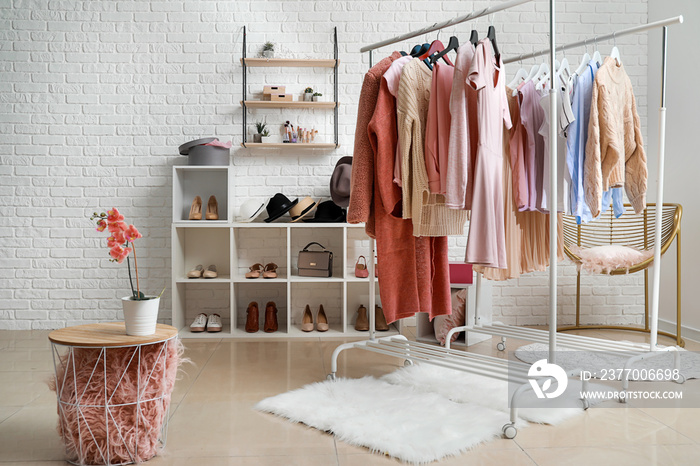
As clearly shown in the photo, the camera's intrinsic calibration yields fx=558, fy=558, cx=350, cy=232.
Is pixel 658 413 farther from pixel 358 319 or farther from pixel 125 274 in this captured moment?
pixel 125 274

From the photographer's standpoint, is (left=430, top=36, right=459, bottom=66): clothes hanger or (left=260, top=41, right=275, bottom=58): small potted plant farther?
(left=260, top=41, right=275, bottom=58): small potted plant

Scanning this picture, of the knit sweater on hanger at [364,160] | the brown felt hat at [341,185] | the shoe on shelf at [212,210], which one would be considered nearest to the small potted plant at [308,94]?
the brown felt hat at [341,185]

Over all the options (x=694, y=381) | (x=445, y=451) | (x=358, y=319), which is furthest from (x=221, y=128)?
(x=694, y=381)

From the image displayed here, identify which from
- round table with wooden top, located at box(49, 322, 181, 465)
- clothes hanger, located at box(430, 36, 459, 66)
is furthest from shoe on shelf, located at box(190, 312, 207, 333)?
clothes hanger, located at box(430, 36, 459, 66)

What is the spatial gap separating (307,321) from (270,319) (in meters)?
0.27

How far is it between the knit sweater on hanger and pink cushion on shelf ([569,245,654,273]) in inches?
72.3

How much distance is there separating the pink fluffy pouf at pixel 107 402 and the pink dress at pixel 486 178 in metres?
1.30

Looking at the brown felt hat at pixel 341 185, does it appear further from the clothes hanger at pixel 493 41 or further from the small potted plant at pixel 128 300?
the small potted plant at pixel 128 300

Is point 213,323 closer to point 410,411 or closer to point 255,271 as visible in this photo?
point 255,271

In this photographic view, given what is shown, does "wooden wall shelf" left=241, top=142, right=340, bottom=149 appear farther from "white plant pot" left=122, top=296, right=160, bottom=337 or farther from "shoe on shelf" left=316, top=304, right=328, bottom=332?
"white plant pot" left=122, top=296, right=160, bottom=337

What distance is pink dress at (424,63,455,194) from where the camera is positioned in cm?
239

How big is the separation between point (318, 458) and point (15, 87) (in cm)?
383

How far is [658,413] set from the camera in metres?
2.30

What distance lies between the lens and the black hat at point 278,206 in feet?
13.0
